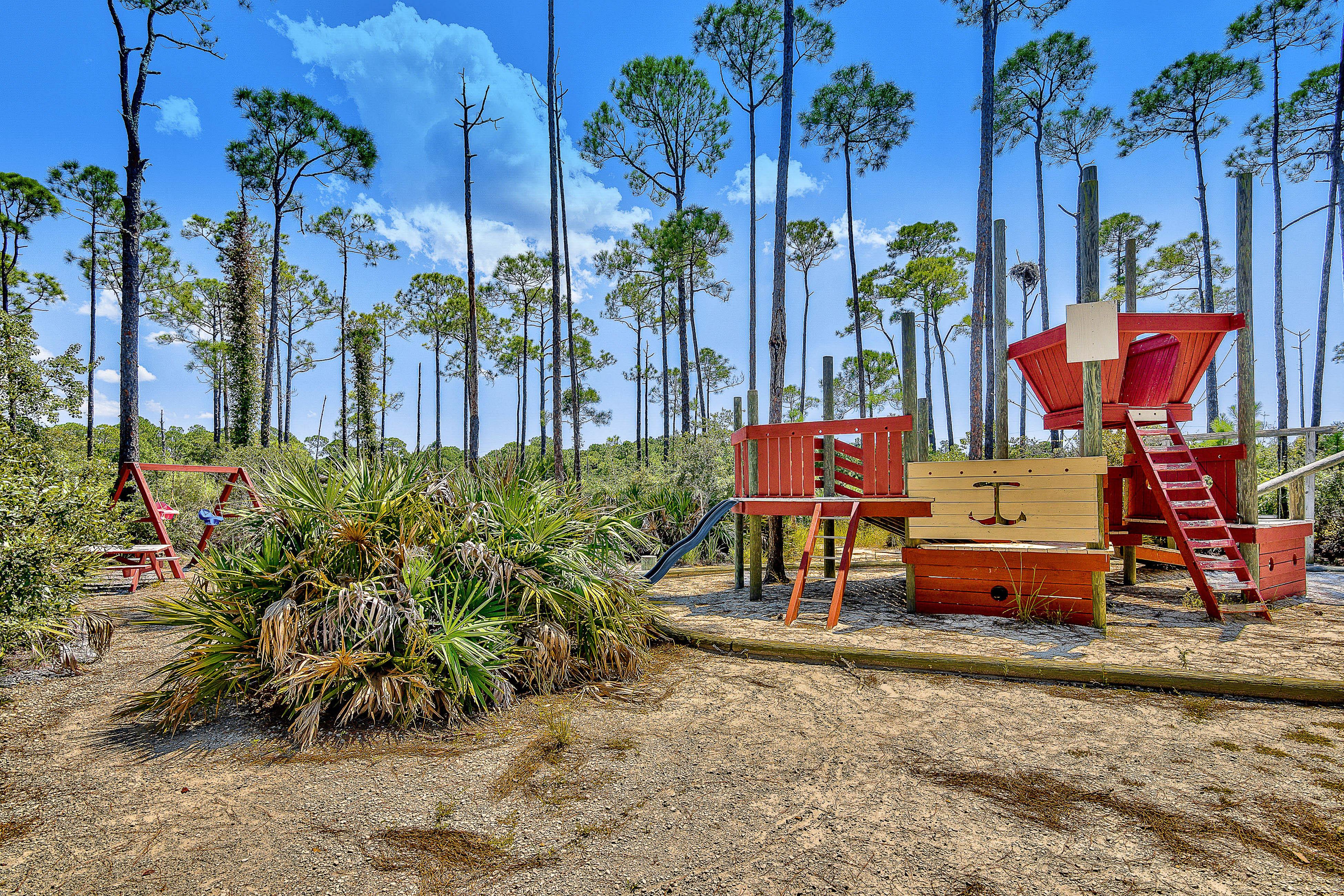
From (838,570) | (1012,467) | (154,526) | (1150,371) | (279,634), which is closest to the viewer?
(279,634)

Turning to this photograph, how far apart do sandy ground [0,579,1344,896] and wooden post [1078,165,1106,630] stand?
6.28 feet

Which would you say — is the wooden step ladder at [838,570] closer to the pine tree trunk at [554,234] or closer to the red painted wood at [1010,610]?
the red painted wood at [1010,610]

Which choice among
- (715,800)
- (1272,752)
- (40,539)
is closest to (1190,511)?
(1272,752)

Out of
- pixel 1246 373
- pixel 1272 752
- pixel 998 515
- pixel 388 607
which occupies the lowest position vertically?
pixel 1272 752

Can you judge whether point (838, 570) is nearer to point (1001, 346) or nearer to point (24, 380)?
point (1001, 346)

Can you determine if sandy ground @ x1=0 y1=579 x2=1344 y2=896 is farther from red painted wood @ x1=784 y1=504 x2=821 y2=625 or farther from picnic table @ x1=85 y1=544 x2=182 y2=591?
picnic table @ x1=85 y1=544 x2=182 y2=591

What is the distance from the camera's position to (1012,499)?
18.3 feet

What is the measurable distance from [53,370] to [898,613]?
1666 centimetres

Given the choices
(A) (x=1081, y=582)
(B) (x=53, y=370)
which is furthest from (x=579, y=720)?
(B) (x=53, y=370)

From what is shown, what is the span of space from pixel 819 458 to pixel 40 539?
694 cm

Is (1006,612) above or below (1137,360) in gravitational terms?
below

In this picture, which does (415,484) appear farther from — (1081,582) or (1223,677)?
(1081,582)

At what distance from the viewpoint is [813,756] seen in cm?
282

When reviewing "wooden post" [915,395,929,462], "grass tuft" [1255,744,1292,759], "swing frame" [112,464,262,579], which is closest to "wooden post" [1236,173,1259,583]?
"wooden post" [915,395,929,462]
